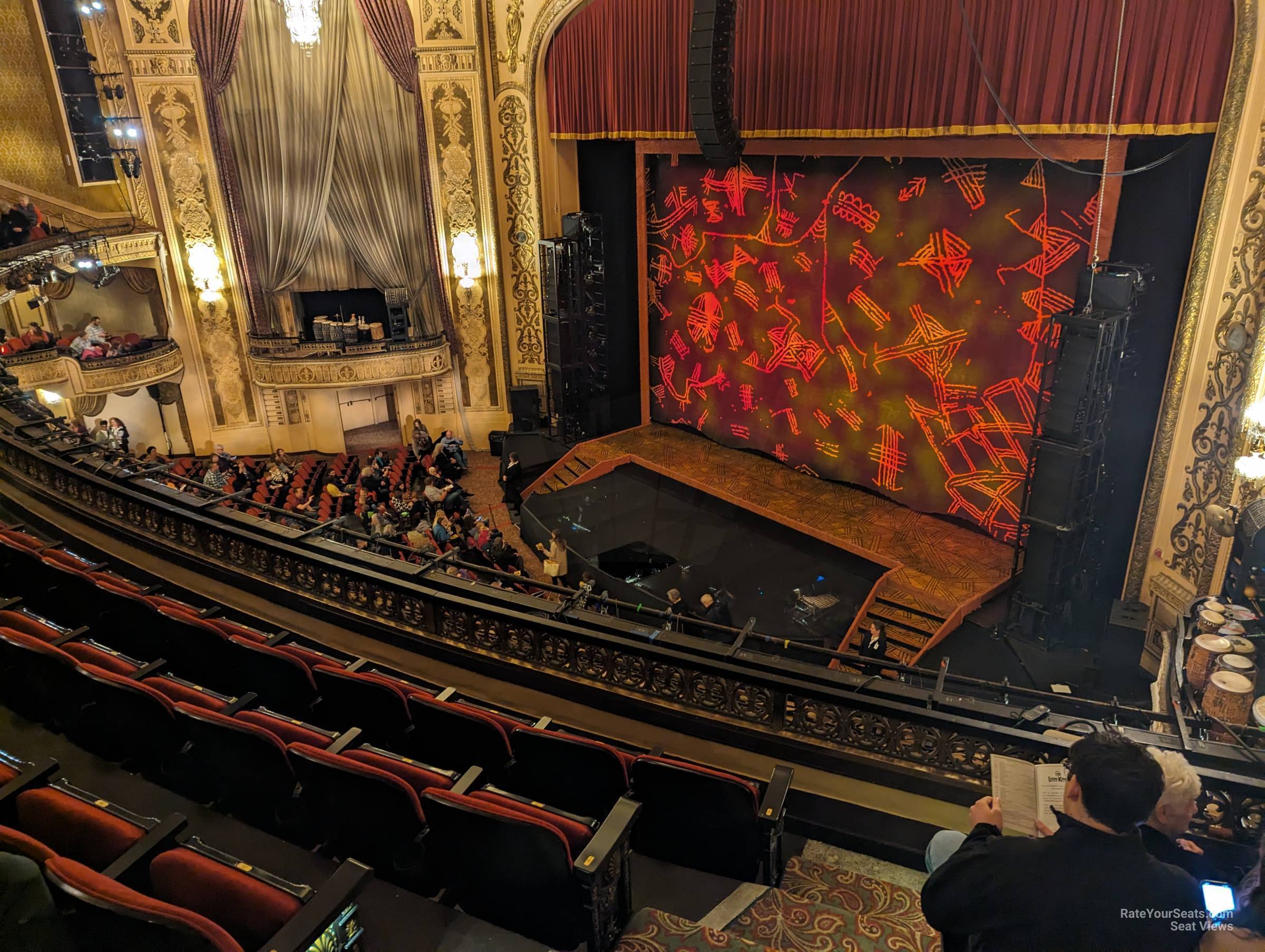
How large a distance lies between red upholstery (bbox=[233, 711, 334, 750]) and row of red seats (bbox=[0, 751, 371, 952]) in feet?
1.95

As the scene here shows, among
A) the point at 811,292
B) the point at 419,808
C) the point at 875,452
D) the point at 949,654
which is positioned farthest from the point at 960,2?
the point at 419,808

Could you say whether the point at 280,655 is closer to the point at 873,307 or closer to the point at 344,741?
the point at 344,741

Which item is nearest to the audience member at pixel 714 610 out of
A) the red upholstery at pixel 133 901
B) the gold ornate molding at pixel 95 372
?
the red upholstery at pixel 133 901

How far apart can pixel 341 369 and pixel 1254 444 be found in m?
11.0

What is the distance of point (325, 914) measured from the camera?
6.82 feet

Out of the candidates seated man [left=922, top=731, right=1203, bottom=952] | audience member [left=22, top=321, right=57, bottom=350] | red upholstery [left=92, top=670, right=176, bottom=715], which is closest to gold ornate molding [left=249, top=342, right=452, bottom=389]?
audience member [left=22, top=321, right=57, bottom=350]

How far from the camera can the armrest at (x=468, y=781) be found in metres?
2.78

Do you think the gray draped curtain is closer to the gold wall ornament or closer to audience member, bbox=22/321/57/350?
the gold wall ornament

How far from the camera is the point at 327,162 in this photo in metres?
12.6

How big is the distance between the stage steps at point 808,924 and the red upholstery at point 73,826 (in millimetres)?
1436

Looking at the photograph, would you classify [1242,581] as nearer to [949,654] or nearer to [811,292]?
[949,654]

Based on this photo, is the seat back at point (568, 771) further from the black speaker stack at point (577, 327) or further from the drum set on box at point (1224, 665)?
the black speaker stack at point (577, 327)

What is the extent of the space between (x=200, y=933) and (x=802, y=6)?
846 cm

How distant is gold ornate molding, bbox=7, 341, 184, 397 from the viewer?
10617mm
